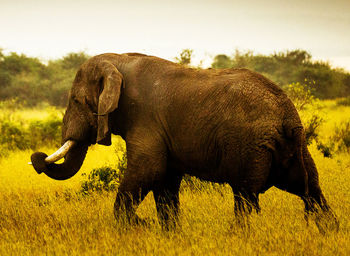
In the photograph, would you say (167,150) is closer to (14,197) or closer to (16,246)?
(16,246)

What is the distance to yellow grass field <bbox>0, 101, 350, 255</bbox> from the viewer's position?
4277 mm

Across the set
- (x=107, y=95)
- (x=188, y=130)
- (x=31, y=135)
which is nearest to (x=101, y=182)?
(x=107, y=95)

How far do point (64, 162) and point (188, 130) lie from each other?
1.69m

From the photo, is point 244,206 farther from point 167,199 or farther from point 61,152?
point 61,152

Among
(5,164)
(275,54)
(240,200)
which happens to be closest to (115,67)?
(240,200)

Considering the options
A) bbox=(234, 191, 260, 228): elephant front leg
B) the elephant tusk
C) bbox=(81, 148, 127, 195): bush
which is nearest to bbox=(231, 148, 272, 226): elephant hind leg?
bbox=(234, 191, 260, 228): elephant front leg

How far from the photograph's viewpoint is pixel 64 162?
5.36 m

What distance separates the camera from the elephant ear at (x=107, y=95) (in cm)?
468

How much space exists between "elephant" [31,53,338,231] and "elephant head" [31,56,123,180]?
0.01 m

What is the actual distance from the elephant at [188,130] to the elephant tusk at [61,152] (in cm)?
1

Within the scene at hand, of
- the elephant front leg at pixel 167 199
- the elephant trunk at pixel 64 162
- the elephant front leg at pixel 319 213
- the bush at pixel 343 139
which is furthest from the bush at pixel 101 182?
the bush at pixel 343 139

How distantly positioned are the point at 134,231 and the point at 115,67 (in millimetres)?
1791

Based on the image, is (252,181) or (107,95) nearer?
(252,181)

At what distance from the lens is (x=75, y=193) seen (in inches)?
290
